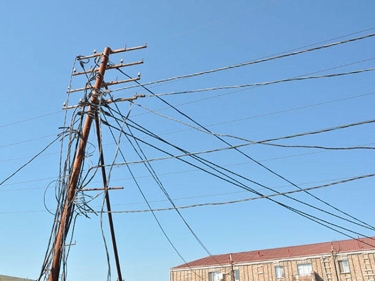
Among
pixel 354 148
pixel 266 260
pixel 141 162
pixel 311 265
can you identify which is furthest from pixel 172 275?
pixel 354 148

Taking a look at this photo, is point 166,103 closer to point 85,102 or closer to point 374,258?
point 85,102

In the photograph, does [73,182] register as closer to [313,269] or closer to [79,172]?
[79,172]

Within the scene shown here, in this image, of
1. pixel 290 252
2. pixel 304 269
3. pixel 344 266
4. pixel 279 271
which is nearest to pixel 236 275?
pixel 279 271

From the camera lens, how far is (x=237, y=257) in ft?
132

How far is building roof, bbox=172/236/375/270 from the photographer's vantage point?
33875 millimetres

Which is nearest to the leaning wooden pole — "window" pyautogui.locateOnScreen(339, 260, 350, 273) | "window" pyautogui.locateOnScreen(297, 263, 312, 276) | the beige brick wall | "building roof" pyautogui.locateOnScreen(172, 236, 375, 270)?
"building roof" pyautogui.locateOnScreen(172, 236, 375, 270)

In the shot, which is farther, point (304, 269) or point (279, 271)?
point (279, 271)

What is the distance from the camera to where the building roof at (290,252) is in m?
33.9

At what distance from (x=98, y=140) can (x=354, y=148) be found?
23.5 feet

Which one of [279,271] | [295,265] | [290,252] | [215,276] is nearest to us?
[295,265]

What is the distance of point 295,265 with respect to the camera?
34.7 metres

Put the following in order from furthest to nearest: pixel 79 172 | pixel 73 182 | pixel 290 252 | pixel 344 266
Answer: pixel 290 252 < pixel 344 266 < pixel 79 172 < pixel 73 182

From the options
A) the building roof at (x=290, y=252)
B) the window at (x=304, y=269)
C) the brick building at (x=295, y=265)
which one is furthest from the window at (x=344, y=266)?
the window at (x=304, y=269)

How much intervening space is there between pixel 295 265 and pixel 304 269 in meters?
0.91
